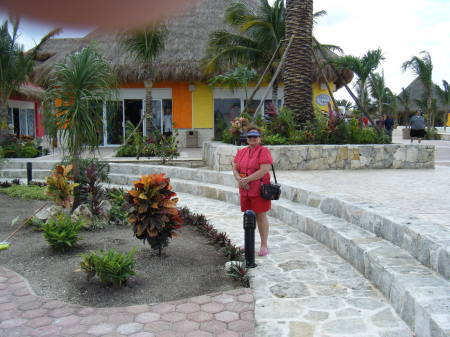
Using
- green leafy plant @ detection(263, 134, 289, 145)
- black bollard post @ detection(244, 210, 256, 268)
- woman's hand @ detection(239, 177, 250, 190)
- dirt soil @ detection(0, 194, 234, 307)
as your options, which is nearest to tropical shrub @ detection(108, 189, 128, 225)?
dirt soil @ detection(0, 194, 234, 307)

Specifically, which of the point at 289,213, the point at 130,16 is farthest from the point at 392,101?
the point at 130,16

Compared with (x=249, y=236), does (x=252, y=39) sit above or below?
above

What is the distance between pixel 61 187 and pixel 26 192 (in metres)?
3.04

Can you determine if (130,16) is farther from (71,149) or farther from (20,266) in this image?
(71,149)

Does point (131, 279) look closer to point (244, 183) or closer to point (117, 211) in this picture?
point (244, 183)

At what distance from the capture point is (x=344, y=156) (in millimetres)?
10812

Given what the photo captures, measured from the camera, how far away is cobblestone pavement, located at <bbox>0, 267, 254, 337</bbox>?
3576 mm

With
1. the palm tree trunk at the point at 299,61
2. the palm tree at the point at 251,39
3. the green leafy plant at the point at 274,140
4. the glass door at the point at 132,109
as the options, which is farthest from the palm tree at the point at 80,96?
the glass door at the point at 132,109

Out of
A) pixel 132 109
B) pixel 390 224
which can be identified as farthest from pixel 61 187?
pixel 132 109

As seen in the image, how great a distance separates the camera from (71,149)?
703 centimetres

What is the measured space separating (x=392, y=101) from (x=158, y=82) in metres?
23.7

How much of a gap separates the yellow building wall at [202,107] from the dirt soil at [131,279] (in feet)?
41.4

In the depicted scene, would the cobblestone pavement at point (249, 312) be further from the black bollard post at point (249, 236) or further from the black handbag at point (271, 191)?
the black handbag at point (271, 191)

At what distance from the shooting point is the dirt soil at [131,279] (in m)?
4.38
